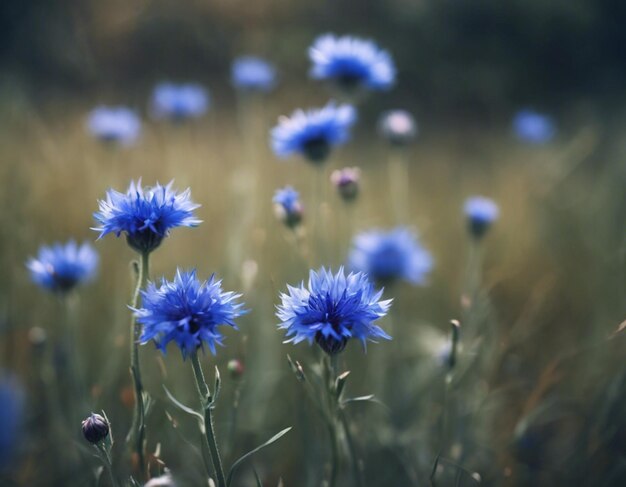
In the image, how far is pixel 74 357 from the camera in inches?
41.4

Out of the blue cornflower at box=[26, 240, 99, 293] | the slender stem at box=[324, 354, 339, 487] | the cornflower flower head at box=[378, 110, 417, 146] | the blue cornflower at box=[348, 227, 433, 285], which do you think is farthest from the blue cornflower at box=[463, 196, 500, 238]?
the blue cornflower at box=[26, 240, 99, 293]

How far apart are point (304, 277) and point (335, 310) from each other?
0.65 meters

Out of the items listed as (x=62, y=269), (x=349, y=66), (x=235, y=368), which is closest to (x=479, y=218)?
(x=349, y=66)

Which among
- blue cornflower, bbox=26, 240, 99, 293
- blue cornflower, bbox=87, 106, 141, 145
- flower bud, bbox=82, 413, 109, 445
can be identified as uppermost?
blue cornflower, bbox=87, 106, 141, 145

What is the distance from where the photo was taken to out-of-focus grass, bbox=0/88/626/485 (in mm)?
1164

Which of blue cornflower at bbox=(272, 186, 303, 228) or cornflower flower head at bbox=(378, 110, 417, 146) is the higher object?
cornflower flower head at bbox=(378, 110, 417, 146)

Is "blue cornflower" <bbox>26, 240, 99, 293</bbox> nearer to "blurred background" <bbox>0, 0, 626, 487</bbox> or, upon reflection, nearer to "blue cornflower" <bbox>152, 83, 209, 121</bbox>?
"blurred background" <bbox>0, 0, 626, 487</bbox>

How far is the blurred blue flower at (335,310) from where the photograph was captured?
70cm

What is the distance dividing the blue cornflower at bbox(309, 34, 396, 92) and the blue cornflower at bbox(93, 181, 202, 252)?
2.31 ft

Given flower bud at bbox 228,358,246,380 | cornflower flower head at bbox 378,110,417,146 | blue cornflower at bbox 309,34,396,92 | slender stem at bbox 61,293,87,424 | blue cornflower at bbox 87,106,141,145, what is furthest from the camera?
blue cornflower at bbox 87,106,141,145

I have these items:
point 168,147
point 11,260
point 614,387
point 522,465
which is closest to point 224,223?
point 168,147

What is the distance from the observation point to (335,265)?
62.1 inches

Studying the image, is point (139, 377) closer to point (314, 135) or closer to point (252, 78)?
point (314, 135)

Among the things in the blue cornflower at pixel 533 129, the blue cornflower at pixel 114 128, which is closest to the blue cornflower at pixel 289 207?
the blue cornflower at pixel 114 128
